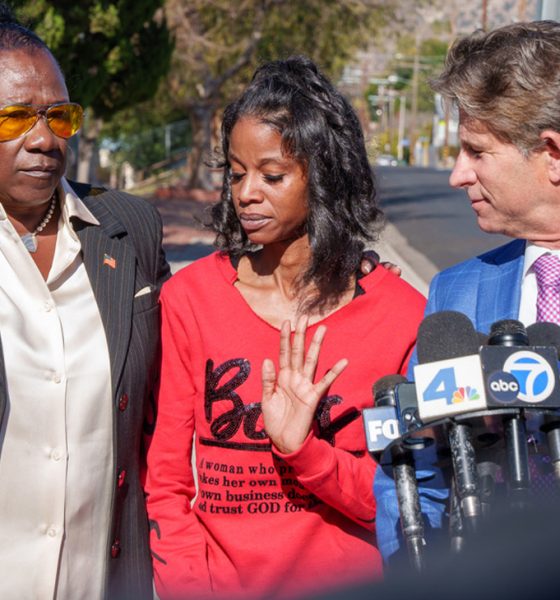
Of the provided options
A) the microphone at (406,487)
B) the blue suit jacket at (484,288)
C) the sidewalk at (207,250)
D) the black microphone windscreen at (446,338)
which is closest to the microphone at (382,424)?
the microphone at (406,487)

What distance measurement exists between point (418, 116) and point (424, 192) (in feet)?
A: 299

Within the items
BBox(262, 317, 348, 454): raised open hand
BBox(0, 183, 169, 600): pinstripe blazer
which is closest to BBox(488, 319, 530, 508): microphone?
BBox(262, 317, 348, 454): raised open hand

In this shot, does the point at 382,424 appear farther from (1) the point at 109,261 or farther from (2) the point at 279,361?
(1) the point at 109,261

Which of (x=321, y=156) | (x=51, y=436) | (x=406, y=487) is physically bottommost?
(x=406, y=487)

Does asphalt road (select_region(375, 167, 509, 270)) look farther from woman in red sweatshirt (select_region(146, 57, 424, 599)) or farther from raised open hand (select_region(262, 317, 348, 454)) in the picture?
raised open hand (select_region(262, 317, 348, 454))

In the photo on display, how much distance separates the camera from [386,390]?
1.96m

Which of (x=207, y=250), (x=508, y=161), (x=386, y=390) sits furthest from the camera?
(x=207, y=250)

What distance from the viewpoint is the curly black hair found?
8.79 feet

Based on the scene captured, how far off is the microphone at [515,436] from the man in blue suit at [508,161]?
17.9 inches

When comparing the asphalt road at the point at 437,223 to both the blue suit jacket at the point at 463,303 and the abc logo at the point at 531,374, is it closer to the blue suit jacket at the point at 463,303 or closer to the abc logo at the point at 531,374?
the blue suit jacket at the point at 463,303

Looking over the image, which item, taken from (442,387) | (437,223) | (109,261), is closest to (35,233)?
(109,261)

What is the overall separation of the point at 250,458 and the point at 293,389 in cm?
24

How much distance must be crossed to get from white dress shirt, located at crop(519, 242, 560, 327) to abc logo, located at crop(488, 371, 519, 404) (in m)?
0.64

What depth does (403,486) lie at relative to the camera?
6.00 ft
